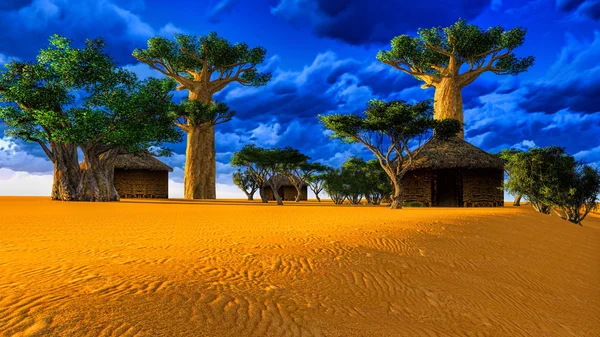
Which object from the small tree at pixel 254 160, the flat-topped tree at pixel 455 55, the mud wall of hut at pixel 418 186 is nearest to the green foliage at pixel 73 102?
the small tree at pixel 254 160

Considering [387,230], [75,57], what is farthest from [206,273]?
[75,57]

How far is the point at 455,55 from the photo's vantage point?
38688mm

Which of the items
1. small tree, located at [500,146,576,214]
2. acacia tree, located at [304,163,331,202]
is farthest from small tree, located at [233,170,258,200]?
small tree, located at [500,146,576,214]

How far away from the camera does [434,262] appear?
664 centimetres

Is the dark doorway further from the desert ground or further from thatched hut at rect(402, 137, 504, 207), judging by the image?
the desert ground

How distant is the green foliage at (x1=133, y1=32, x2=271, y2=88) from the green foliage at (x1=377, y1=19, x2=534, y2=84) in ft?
51.2

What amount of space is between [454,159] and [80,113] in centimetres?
2624

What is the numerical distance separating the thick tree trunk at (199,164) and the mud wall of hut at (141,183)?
8.70 ft

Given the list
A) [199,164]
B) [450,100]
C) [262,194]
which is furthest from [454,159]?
[199,164]

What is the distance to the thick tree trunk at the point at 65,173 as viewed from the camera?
22.0 m

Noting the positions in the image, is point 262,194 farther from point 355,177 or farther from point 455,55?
point 455,55

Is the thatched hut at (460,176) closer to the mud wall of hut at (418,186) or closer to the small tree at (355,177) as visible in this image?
the mud wall of hut at (418,186)

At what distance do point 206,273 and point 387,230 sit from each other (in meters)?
5.67

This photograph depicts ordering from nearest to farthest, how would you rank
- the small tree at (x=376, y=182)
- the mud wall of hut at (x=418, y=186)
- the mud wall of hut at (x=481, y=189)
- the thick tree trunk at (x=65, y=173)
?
the thick tree trunk at (x=65, y=173) → the mud wall of hut at (x=481, y=189) → the mud wall of hut at (x=418, y=186) → the small tree at (x=376, y=182)
